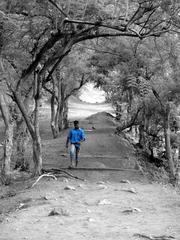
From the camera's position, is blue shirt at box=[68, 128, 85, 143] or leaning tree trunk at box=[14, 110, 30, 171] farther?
leaning tree trunk at box=[14, 110, 30, 171]

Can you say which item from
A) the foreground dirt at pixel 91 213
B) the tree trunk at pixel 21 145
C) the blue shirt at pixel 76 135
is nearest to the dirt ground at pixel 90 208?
the foreground dirt at pixel 91 213

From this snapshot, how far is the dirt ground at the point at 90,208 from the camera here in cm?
700

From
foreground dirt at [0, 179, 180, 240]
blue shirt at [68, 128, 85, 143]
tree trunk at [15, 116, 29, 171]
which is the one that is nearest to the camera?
foreground dirt at [0, 179, 180, 240]

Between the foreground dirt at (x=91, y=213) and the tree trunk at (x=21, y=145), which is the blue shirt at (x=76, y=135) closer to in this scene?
the tree trunk at (x=21, y=145)

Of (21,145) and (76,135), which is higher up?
(76,135)

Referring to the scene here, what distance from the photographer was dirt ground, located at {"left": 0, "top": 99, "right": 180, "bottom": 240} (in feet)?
23.0

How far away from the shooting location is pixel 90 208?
9.44 m

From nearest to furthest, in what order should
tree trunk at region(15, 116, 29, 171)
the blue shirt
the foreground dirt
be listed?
the foreground dirt → the blue shirt → tree trunk at region(15, 116, 29, 171)

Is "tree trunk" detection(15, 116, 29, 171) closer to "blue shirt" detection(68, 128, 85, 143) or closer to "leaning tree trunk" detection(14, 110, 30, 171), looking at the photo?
"leaning tree trunk" detection(14, 110, 30, 171)

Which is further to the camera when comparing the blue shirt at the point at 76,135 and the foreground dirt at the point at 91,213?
the blue shirt at the point at 76,135

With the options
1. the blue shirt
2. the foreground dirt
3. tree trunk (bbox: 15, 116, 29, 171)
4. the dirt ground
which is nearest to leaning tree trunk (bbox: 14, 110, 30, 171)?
tree trunk (bbox: 15, 116, 29, 171)

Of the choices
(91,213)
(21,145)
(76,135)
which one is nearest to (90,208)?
(91,213)

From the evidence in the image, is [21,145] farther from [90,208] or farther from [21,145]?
[90,208]

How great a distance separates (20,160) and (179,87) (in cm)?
737
